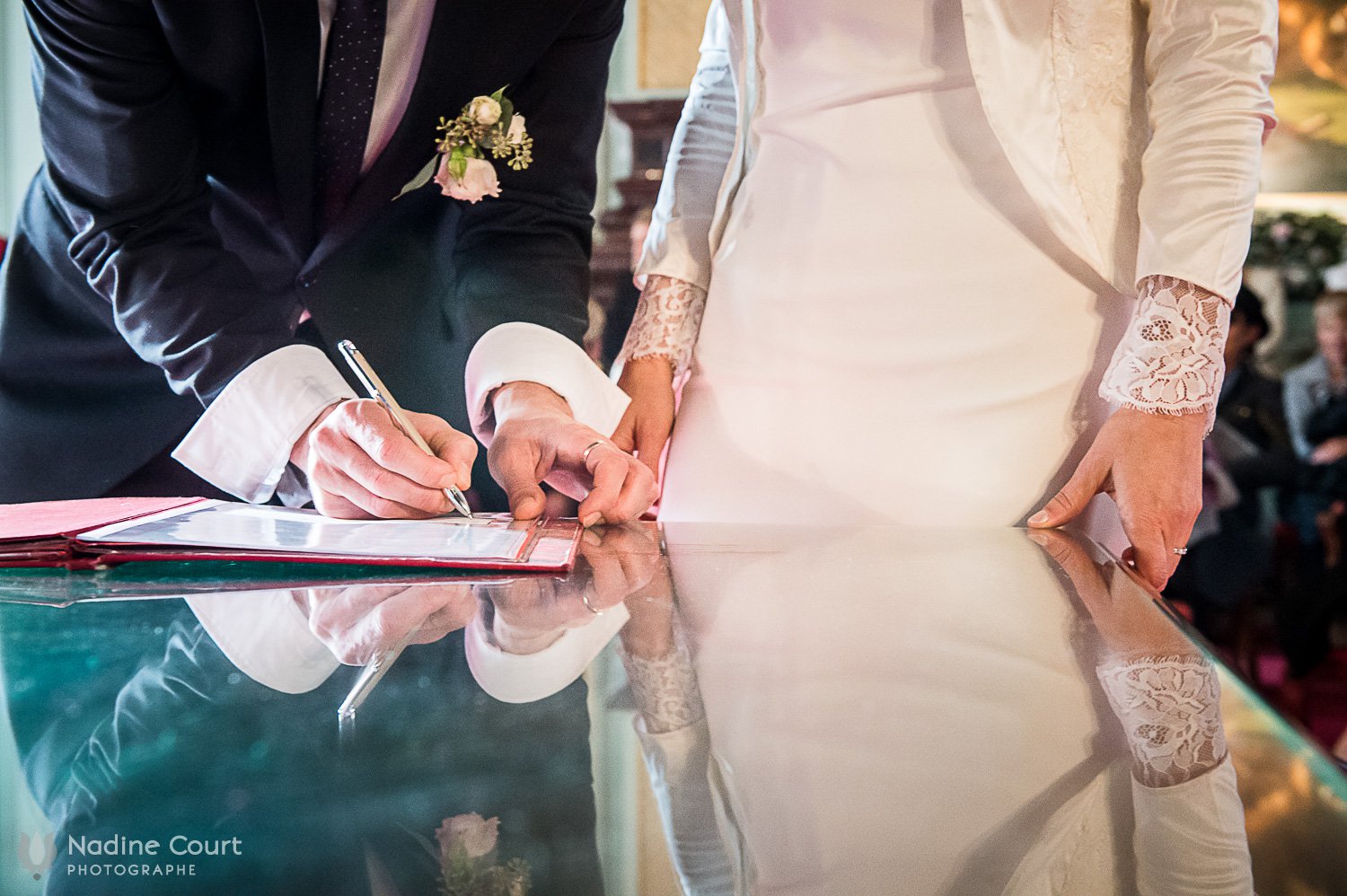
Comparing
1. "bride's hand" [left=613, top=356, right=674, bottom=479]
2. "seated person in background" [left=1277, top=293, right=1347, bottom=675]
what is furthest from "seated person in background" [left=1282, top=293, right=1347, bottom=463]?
"bride's hand" [left=613, top=356, right=674, bottom=479]

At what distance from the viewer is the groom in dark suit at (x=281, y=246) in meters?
1.21

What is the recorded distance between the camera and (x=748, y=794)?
344mm

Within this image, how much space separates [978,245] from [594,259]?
437 centimetres

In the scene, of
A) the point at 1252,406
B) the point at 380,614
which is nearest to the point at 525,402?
the point at 380,614

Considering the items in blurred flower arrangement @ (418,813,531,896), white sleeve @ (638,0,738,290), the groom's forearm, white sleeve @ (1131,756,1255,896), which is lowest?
the groom's forearm

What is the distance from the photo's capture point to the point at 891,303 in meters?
1.34

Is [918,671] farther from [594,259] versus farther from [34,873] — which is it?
[594,259]

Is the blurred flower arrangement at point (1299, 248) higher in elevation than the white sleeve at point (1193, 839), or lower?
lower

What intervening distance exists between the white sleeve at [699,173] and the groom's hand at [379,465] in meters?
0.50

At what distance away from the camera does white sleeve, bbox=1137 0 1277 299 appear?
1087 mm

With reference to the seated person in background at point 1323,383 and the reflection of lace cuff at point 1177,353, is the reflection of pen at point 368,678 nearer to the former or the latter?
the reflection of lace cuff at point 1177,353

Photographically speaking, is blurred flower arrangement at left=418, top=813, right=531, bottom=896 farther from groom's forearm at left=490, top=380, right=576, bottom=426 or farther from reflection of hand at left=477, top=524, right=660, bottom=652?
groom's forearm at left=490, top=380, right=576, bottom=426

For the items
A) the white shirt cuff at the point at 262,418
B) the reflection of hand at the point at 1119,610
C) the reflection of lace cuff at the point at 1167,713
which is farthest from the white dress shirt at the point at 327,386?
the reflection of lace cuff at the point at 1167,713

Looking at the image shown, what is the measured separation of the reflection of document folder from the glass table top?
0.09 metres
